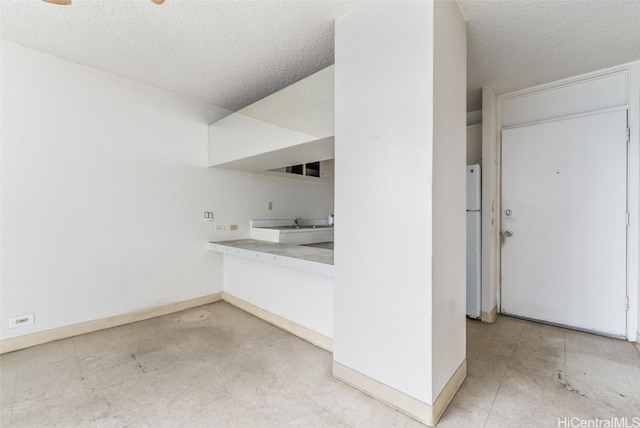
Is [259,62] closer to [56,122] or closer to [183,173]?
[183,173]

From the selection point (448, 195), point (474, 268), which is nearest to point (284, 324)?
point (448, 195)

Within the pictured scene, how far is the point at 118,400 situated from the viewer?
1.70 meters

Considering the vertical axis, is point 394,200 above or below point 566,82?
below

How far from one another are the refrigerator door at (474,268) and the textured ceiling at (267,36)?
1400 mm

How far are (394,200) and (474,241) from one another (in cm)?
188

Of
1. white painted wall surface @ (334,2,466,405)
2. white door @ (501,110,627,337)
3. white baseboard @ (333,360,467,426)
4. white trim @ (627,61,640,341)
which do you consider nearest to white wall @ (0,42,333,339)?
white painted wall surface @ (334,2,466,405)

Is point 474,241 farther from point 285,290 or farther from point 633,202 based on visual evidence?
point 285,290

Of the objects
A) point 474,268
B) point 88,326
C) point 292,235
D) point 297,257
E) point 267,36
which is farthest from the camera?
point 292,235

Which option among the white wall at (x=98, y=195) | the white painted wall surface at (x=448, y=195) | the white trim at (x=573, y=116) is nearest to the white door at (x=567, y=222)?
the white trim at (x=573, y=116)

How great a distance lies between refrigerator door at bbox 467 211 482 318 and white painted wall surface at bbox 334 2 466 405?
3.93ft

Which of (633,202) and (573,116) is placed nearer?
(633,202)

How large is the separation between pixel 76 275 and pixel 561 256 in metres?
4.54

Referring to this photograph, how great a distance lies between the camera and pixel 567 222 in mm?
2686

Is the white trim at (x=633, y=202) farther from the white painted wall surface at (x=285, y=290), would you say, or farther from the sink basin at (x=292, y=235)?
the sink basin at (x=292, y=235)
